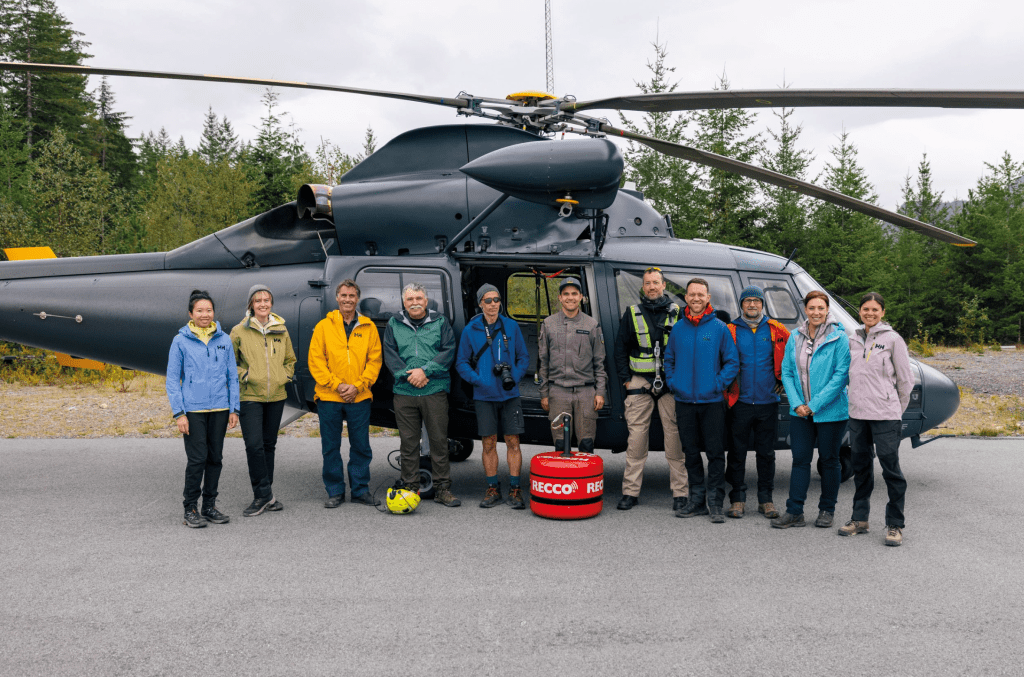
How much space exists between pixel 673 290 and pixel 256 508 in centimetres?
407

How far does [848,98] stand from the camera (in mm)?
4348

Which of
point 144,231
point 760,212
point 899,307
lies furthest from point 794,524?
point 144,231

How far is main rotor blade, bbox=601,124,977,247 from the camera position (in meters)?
5.41

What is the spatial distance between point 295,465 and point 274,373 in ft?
7.04

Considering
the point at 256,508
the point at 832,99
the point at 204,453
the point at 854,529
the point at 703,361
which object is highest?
the point at 832,99

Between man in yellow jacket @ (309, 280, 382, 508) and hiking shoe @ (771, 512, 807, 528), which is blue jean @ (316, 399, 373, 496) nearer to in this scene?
man in yellow jacket @ (309, 280, 382, 508)

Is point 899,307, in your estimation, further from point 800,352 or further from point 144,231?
point 144,231

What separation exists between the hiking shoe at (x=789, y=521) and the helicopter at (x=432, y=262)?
30.3 inches

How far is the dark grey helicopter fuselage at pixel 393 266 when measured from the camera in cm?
593

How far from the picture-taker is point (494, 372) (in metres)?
5.46

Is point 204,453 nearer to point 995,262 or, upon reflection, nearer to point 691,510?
point 691,510

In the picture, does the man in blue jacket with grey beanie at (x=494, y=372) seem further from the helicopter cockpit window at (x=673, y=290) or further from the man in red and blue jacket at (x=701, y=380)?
the man in red and blue jacket at (x=701, y=380)

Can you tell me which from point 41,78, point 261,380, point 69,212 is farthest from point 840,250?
point 41,78

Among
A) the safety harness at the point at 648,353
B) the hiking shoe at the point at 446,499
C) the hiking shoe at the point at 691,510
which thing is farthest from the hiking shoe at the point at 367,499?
the hiking shoe at the point at 691,510
